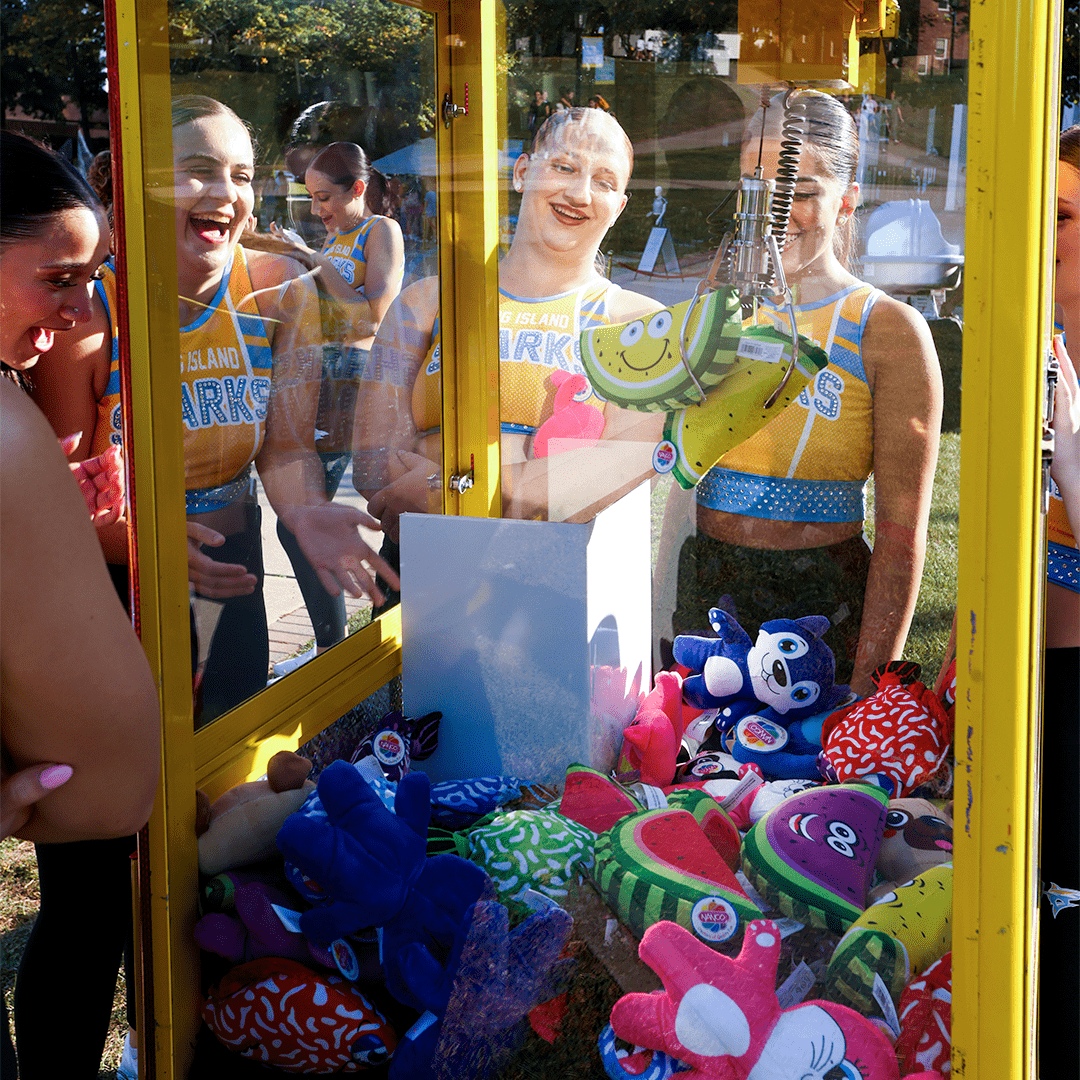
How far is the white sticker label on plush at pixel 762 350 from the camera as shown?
1.27m

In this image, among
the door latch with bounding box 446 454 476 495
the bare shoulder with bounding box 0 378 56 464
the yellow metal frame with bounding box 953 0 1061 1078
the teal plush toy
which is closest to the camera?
the bare shoulder with bounding box 0 378 56 464

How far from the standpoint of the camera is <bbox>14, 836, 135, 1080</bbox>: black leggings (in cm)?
147

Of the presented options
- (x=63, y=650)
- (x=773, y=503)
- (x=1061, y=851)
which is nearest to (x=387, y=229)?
(x=773, y=503)

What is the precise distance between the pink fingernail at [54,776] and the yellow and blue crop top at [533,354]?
872 millimetres

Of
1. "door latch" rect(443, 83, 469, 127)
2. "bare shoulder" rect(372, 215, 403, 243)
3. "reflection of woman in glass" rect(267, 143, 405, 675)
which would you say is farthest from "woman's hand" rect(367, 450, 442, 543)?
"door latch" rect(443, 83, 469, 127)

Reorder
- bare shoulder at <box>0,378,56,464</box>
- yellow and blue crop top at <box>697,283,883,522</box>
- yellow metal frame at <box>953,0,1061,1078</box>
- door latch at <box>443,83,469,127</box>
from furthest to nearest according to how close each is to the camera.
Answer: door latch at <box>443,83,469,127</box>
yellow and blue crop top at <box>697,283,883,522</box>
yellow metal frame at <box>953,0,1061,1078</box>
bare shoulder at <box>0,378,56,464</box>

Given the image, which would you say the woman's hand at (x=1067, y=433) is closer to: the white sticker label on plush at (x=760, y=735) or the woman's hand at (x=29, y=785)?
the white sticker label on plush at (x=760, y=735)

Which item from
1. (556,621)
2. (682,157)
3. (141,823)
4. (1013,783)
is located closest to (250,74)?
(682,157)

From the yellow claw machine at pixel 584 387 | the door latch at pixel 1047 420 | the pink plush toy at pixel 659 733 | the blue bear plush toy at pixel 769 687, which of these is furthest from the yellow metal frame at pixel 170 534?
the door latch at pixel 1047 420

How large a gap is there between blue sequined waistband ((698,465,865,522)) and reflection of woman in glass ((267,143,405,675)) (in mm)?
688

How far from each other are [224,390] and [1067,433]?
111 centimetres

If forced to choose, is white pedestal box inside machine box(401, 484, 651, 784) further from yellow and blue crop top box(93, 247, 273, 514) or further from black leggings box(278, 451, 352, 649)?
yellow and blue crop top box(93, 247, 273, 514)

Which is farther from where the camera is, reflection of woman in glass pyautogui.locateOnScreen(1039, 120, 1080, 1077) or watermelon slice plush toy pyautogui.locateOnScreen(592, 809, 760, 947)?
reflection of woman in glass pyautogui.locateOnScreen(1039, 120, 1080, 1077)

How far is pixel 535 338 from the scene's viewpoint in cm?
165
